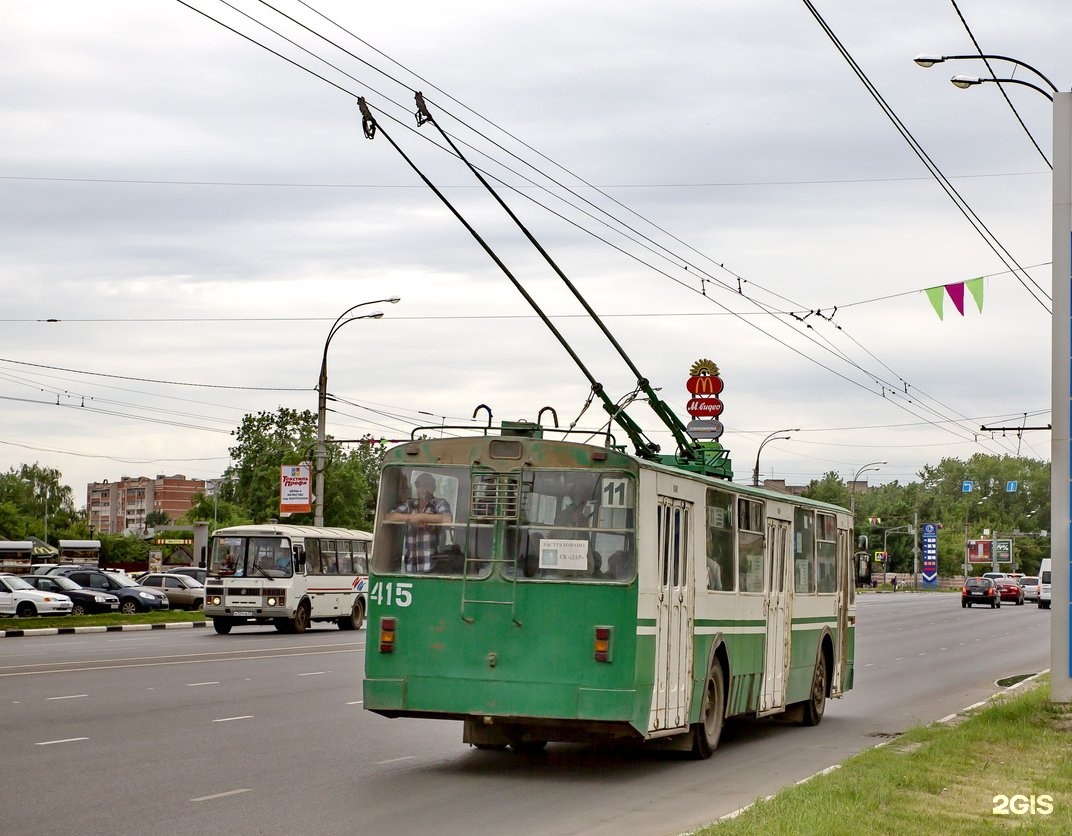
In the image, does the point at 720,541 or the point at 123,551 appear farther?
the point at 123,551

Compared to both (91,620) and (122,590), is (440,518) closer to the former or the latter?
(91,620)

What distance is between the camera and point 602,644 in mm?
12188

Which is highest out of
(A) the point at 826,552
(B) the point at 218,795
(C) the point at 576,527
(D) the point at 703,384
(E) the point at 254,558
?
(D) the point at 703,384

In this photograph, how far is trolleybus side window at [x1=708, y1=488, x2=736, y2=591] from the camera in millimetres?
14336

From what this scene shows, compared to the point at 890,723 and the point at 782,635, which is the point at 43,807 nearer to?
the point at 782,635

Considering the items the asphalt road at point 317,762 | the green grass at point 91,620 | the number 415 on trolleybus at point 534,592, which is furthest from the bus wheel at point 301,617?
the number 415 on trolleybus at point 534,592

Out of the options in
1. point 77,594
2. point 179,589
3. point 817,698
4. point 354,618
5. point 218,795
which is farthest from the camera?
point 179,589

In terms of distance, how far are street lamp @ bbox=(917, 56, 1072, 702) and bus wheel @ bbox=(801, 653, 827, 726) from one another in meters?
2.90

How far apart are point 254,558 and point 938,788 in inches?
1081

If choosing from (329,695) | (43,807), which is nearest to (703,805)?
(43,807)

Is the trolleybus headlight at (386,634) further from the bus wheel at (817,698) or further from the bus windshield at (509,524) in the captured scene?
the bus wheel at (817,698)

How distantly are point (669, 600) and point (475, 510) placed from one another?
1.80 meters

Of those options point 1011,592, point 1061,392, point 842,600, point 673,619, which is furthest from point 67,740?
point 1011,592

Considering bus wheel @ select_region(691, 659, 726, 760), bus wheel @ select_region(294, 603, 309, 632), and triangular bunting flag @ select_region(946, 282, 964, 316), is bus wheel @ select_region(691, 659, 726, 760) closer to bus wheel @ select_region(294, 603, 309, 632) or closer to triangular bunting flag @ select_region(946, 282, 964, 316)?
triangular bunting flag @ select_region(946, 282, 964, 316)
